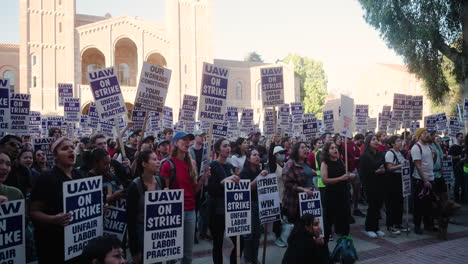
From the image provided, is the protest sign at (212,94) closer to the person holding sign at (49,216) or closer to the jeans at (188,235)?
the jeans at (188,235)

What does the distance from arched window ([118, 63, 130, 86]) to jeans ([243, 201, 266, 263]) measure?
4363 cm

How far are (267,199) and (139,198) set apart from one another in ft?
7.79

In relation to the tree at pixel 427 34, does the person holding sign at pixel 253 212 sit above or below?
below

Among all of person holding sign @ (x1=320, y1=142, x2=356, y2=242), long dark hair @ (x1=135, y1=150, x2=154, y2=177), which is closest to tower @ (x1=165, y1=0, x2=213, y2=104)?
person holding sign @ (x1=320, y1=142, x2=356, y2=242)

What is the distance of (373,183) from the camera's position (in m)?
8.12

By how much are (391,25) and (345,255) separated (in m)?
14.9

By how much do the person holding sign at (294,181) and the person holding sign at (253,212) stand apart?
0.47 metres

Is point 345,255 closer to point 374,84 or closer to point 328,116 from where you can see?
point 328,116

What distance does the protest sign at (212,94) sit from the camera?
722cm

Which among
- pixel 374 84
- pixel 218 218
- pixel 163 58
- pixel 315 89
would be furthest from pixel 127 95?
pixel 218 218

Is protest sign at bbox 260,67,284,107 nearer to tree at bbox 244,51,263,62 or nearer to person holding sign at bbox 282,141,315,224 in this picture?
person holding sign at bbox 282,141,315,224

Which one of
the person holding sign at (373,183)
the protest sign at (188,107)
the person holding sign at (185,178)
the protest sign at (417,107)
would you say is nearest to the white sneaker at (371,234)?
the person holding sign at (373,183)

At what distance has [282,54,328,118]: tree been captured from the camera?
6238 cm

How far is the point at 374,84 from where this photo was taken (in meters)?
59.1
